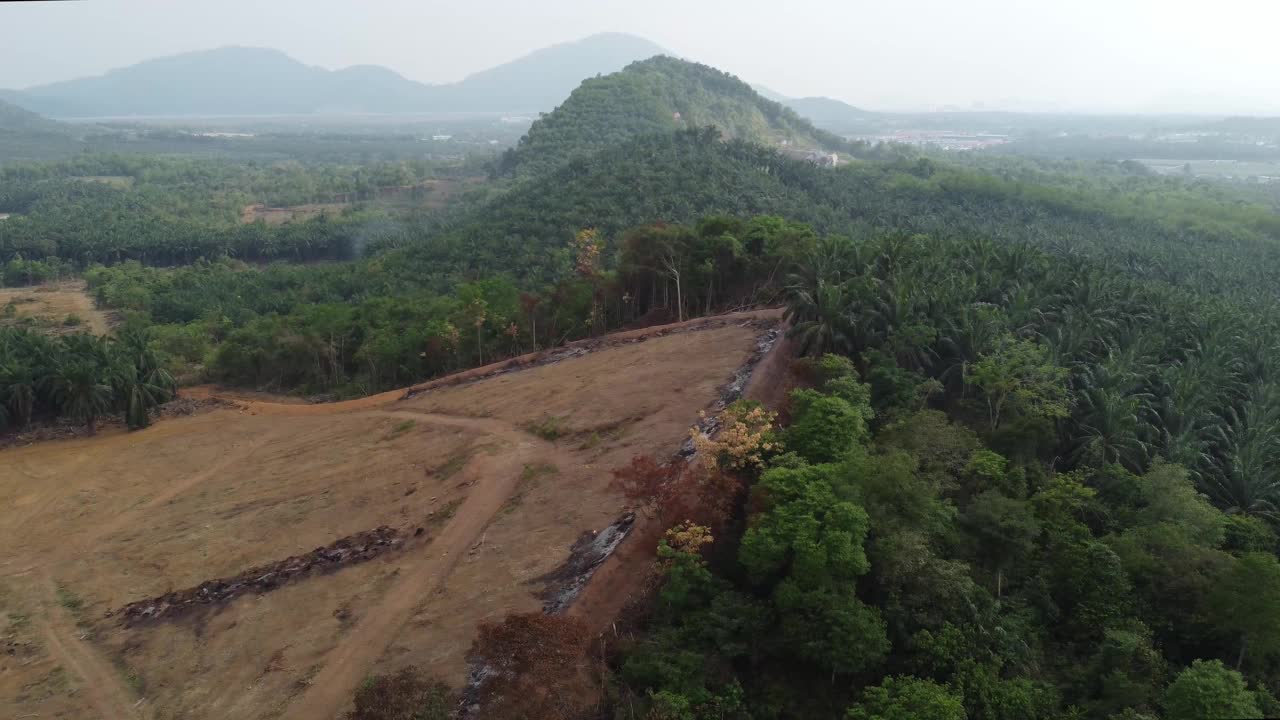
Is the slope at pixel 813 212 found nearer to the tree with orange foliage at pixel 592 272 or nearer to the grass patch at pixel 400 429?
the tree with orange foliage at pixel 592 272

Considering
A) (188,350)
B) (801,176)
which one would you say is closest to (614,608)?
(188,350)

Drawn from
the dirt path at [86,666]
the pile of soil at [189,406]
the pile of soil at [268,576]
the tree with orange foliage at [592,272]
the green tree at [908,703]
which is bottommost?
the dirt path at [86,666]

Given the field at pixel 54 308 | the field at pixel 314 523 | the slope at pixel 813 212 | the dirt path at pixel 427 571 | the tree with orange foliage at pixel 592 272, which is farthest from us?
the field at pixel 54 308

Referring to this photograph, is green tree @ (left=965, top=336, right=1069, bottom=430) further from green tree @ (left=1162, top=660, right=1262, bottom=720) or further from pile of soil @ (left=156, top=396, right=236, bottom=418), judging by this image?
pile of soil @ (left=156, top=396, right=236, bottom=418)

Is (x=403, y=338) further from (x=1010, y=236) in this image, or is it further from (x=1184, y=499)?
(x=1010, y=236)

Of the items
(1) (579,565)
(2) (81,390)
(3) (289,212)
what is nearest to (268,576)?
(1) (579,565)

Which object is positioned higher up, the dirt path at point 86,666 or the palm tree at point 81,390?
the palm tree at point 81,390

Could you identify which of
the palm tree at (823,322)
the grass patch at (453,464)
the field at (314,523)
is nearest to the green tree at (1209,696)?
the field at (314,523)

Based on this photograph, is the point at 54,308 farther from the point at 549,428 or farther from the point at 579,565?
the point at 579,565
